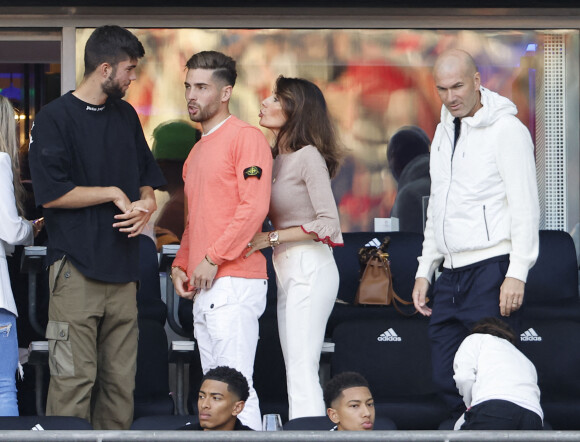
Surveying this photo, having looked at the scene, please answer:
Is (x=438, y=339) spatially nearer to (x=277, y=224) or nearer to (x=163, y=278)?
(x=277, y=224)

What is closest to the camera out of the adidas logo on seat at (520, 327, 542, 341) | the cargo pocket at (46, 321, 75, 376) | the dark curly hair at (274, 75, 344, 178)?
the cargo pocket at (46, 321, 75, 376)

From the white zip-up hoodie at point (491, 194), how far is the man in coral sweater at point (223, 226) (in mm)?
812

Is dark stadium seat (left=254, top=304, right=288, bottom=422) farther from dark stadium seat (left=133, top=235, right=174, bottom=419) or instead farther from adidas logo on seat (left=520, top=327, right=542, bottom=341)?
adidas logo on seat (left=520, top=327, right=542, bottom=341)

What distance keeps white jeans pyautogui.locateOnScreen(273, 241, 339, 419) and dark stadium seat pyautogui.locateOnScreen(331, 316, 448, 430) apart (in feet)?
3.06

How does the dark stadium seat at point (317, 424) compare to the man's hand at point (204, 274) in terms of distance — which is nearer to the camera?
the dark stadium seat at point (317, 424)

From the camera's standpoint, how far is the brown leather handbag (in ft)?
20.0

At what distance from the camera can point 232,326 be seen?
15.2 feet

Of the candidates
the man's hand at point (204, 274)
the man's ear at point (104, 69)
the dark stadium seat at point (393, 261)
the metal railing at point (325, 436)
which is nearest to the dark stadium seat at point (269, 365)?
the dark stadium seat at point (393, 261)

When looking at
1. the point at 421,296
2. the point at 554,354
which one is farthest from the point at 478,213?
the point at 554,354

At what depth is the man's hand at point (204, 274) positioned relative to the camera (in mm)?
4628

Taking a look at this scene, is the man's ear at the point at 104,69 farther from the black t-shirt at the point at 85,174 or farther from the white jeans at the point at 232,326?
the white jeans at the point at 232,326

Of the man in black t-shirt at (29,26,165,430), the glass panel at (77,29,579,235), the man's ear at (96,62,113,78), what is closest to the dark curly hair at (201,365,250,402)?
the man in black t-shirt at (29,26,165,430)

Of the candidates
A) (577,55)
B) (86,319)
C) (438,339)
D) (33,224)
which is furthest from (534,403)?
(577,55)

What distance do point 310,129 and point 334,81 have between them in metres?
2.46
